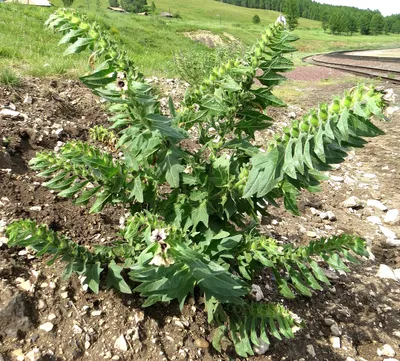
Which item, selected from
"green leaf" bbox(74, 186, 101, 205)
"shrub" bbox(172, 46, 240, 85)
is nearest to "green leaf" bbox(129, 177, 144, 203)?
"green leaf" bbox(74, 186, 101, 205)

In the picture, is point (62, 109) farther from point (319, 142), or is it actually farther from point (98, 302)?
point (319, 142)

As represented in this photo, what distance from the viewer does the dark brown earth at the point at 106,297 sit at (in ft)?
7.73

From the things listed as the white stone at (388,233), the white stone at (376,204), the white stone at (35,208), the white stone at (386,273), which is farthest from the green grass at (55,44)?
the white stone at (386,273)

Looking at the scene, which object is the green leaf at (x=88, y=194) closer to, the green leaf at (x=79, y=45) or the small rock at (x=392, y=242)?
the green leaf at (x=79, y=45)

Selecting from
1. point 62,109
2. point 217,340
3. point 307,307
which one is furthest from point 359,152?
point 217,340

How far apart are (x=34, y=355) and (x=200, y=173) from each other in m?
1.39

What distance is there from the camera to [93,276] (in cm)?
238

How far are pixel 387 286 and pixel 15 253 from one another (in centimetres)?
332

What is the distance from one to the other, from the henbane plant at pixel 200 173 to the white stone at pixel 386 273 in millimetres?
1944

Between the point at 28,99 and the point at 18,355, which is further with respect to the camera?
the point at 28,99

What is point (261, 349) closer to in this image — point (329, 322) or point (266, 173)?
point (329, 322)

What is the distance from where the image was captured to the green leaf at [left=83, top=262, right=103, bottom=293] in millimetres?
2328

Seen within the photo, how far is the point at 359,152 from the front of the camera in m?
7.50

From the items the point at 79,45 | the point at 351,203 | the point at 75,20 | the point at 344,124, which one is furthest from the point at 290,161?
the point at 351,203
